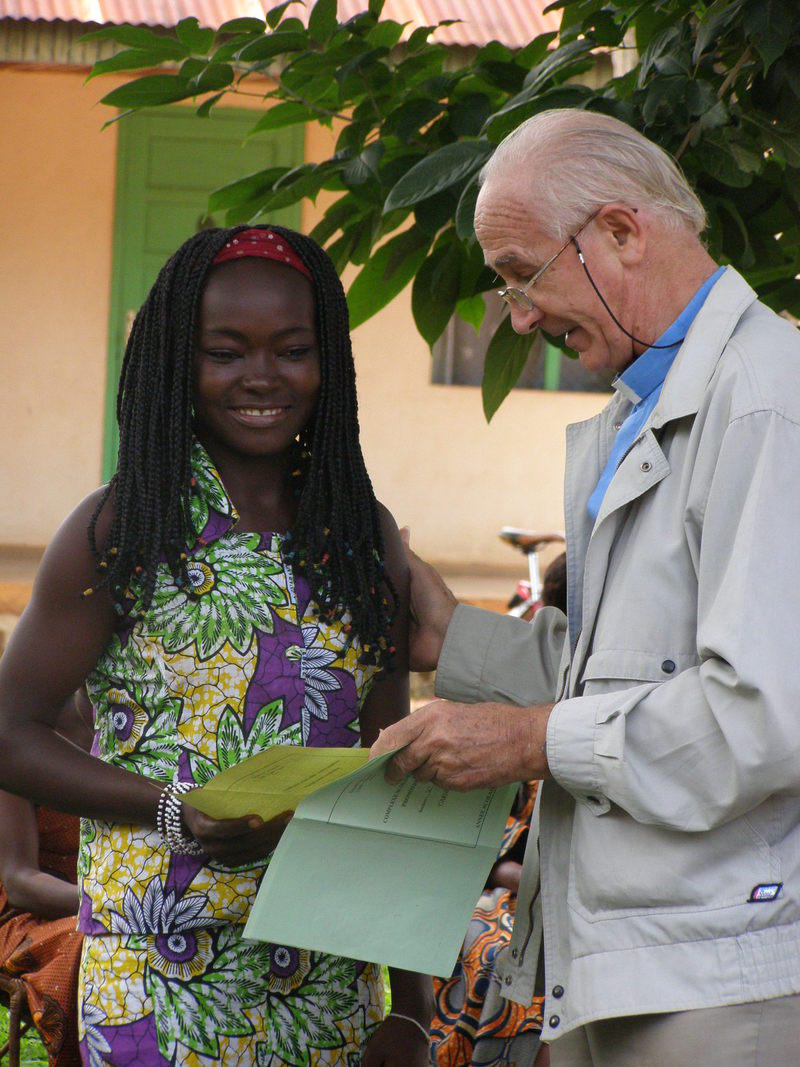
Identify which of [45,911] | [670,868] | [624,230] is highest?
[624,230]

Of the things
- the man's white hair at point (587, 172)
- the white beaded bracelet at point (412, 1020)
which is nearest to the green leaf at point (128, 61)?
the man's white hair at point (587, 172)

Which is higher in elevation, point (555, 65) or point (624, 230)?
point (555, 65)

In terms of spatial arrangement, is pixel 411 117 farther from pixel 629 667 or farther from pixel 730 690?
pixel 730 690

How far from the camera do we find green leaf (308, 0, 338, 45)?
2.47 metres

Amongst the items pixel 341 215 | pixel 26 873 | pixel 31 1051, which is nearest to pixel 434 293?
pixel 341 215

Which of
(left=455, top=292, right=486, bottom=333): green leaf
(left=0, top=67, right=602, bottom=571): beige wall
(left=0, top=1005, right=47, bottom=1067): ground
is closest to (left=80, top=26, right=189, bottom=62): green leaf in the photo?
(left=455, top=292, right=486, bottom=333): green leaf

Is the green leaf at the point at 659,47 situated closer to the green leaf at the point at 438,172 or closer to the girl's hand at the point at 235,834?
the green leaf at the point at 438,172

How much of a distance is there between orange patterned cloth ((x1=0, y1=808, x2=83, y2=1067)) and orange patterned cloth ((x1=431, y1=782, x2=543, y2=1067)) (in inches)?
34.7

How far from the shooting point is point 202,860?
1.97 m

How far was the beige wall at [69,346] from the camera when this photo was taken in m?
8.67

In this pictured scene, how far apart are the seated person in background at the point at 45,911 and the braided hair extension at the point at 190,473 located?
4.60 feet

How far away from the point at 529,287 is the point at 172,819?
0.92m

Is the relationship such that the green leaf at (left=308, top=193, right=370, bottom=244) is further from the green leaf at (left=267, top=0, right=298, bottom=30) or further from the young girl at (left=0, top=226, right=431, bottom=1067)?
the young girl at (left=0, top=226, right=431, bottom=1067)

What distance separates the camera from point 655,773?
5.40 ft
